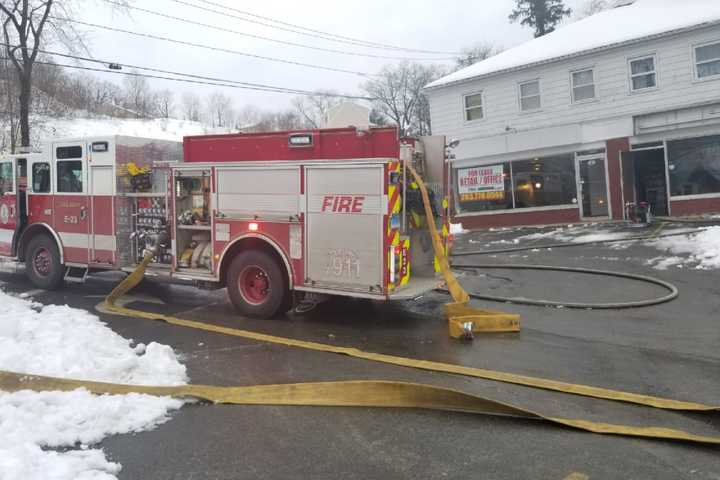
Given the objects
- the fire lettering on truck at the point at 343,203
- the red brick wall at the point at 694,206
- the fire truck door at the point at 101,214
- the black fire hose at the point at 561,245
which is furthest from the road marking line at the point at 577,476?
the red brick wall at the point at 694,206

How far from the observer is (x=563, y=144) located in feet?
62.2

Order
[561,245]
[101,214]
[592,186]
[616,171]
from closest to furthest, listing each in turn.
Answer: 1. [101,214]
2. [561,245]
3. [616,171]
4. [592,186]

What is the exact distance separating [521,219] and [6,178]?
592 inches

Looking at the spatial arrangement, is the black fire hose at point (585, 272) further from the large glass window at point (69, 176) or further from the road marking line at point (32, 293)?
the road marking line at point (32, 293)

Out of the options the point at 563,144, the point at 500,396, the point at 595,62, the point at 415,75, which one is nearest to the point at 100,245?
the point at 500,396

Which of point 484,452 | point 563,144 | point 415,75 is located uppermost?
point 415,75

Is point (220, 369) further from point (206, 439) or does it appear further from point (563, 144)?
point (563, 144)

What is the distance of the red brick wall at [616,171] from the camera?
18078mm

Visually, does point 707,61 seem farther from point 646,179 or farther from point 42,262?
point 42,262

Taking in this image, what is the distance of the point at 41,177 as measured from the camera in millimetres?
10352

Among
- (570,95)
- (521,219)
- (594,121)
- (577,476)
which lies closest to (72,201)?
(577,476)

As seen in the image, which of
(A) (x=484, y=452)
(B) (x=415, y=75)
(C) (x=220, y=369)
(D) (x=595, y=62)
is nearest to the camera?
(A) (x=484, y=452)

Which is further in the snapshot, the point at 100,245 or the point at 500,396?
the point at 100,245

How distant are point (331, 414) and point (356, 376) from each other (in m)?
0.95
